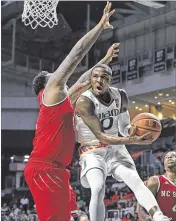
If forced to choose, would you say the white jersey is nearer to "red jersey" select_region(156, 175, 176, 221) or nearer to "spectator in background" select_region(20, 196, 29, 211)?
"red jersey" select_region(156, 175, 176, 221)

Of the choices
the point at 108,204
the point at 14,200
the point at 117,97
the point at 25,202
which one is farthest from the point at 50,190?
the point at 14,200

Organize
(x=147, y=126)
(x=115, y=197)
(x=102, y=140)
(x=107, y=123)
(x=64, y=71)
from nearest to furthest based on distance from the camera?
1. (x=64, y=71)
2. (x=147, y=126)
3. (x=102, y=140)
4. (x=107, y=123)
5. (x=115, y=197)

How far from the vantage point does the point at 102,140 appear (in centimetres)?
453

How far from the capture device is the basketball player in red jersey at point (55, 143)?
3.92 meters

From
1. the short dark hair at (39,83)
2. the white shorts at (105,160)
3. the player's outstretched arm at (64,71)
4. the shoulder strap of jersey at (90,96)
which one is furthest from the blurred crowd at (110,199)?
the player's outstretched arm at (64,71)

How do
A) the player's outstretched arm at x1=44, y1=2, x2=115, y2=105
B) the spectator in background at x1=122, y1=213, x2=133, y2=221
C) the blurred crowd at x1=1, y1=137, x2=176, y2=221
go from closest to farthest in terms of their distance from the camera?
1. the player's outstretched arm at x1=44, y1=2, x2=115, y2=105
2. the spectator in background at x1=122, y1=213, x2=133, y2=221
3. the blurred crowd at x1=1, y1=137, x2=176, y2=221

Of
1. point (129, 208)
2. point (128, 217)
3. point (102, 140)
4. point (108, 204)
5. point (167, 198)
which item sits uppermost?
point (102, 140)

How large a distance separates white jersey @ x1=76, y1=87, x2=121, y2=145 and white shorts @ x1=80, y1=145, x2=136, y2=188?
126 millimetres

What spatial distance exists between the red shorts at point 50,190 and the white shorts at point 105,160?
0.86m

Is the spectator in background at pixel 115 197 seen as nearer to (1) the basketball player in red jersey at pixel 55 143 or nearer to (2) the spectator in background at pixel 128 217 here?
(2) the spectator in background at pixel 128 217

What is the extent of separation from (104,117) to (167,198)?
113 cm

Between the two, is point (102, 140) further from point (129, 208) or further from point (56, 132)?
point (129, 208)

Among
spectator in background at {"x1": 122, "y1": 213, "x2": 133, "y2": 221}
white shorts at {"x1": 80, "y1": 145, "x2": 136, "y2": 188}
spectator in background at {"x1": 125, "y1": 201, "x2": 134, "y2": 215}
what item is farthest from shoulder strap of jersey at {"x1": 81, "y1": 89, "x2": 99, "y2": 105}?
spectator in background at {"x1": 125, "y1": 201, "x2": 134, "y2": 215}

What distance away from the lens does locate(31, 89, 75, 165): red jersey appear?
401 cm
